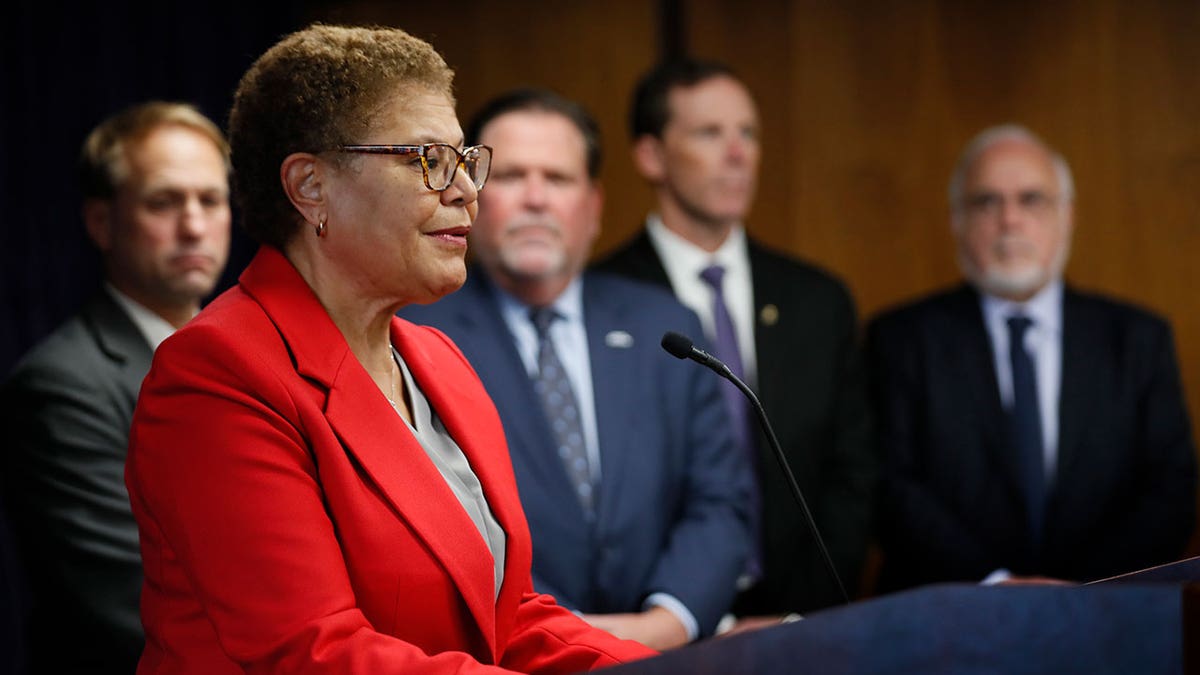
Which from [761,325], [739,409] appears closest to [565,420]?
[739,409]

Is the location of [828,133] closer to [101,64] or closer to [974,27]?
[974,27]

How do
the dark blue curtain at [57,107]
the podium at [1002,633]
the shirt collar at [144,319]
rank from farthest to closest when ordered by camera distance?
1. the dark blue curtain at [57,107]
2. the shirt collar at [144,319]
3. the podium at [1002,633]

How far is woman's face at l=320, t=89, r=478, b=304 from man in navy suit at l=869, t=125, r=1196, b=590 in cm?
197

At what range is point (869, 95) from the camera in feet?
14.2

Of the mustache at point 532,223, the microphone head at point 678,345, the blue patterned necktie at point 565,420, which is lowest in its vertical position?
the blue patterned necktie at point 565,420

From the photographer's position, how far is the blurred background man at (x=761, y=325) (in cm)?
321

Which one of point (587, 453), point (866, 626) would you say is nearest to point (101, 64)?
point (587, 453)

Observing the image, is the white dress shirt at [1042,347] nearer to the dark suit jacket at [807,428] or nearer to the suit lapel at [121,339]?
the dark suit jacket at [807,428]

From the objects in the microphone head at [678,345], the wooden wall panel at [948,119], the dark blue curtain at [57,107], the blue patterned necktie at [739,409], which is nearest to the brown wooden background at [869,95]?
the wooden wall panel at [948,119]

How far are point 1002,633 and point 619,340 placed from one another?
1636 mm

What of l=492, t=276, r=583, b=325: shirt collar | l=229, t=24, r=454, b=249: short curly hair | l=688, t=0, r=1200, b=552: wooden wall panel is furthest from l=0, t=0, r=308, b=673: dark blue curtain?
l=229, t=24, r=454, b=249: short curly hair

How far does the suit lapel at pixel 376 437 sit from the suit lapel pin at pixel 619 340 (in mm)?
1260

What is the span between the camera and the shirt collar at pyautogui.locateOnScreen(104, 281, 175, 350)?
8.46 ft

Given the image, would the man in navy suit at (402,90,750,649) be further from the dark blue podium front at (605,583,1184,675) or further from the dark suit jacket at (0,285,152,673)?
the dark blue podium front at (605,583,1184,675)
